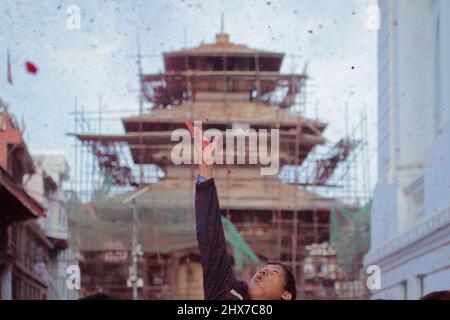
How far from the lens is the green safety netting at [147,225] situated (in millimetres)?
11734

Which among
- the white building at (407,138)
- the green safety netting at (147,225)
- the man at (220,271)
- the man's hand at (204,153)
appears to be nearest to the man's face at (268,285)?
the man at (220,271)

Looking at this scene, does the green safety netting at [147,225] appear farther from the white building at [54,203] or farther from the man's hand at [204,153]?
the man's hand at [204,153]

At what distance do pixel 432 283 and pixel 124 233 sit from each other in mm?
7052

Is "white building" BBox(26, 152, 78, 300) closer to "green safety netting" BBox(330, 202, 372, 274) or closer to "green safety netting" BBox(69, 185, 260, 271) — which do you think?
"green safety netting" BBox(69, 185, 260, 271)

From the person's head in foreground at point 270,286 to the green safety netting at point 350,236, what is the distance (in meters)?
9.31

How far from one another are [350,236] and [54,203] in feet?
13.7

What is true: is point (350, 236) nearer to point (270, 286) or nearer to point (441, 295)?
point (270, 286)

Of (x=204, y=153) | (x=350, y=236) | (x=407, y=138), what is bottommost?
(x=204, y=153)

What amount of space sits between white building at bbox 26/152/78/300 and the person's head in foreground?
10.1 m

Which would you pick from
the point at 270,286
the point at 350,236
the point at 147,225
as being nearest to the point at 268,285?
the point at 270,286

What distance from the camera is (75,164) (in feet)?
39.0

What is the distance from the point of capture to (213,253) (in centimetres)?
189
